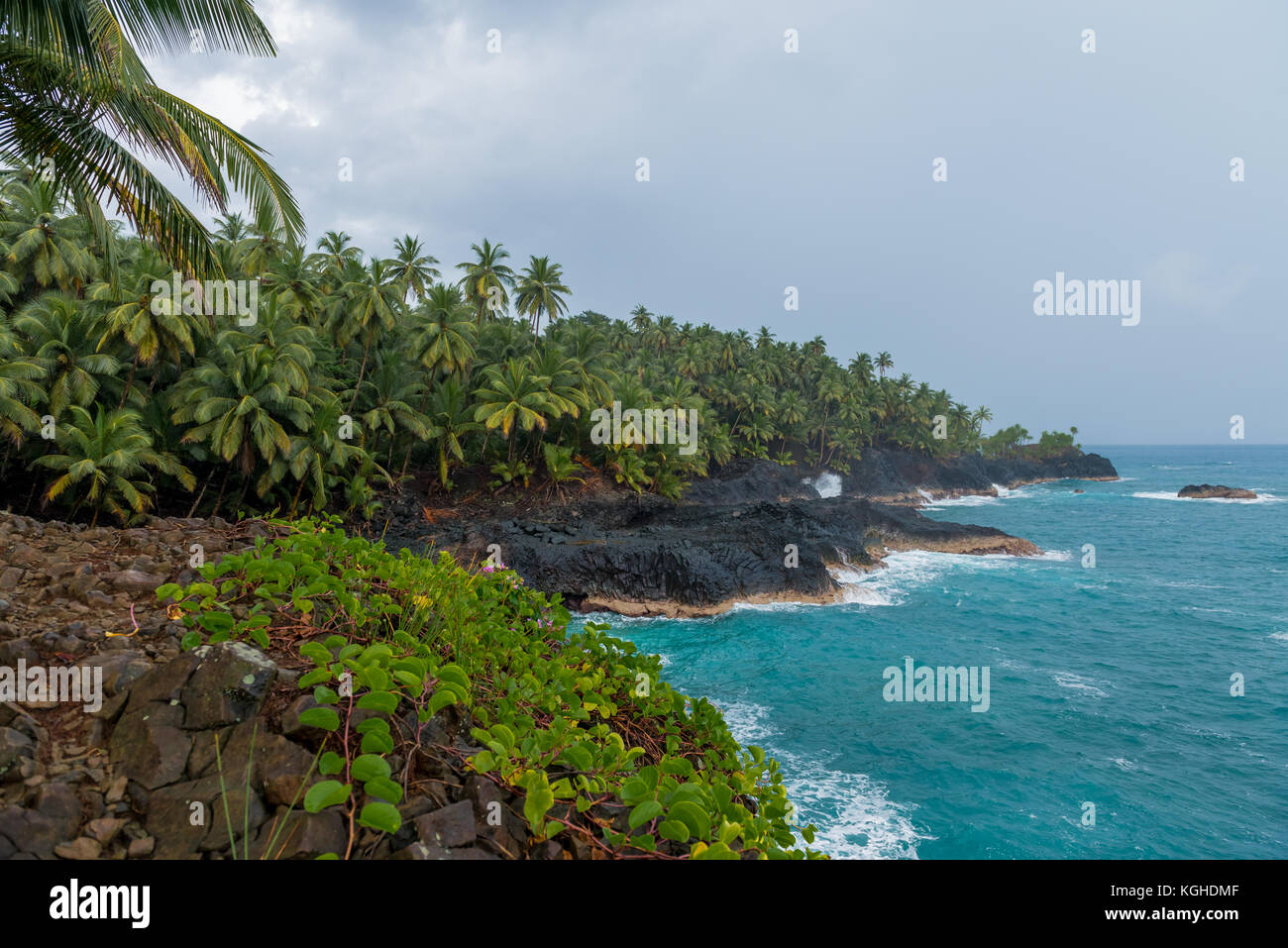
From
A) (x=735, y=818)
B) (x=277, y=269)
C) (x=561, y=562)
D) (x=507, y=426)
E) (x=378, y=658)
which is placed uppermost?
(x=277, y=269)

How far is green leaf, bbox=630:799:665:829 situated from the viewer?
2.40 m

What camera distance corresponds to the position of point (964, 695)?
1908 centimetres

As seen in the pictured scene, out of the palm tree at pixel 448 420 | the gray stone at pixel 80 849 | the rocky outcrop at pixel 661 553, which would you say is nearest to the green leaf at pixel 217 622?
the gray stone at pixel 80 849

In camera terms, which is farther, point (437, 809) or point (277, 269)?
point (277, 269)

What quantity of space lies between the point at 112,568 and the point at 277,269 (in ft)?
96.3

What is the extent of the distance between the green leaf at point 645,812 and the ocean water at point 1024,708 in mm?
10528

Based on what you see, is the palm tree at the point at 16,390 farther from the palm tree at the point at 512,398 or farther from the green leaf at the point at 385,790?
the green leaf at the point at 385,790

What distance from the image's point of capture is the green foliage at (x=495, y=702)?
2555mm

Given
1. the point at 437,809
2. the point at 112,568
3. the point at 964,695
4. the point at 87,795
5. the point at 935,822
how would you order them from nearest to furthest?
1. the point at 437,809
2. the point at 87,795
3. the point at 112,568
4. the point at 935,822
5. the point at 964,695

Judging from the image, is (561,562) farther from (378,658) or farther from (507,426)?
(378,658)

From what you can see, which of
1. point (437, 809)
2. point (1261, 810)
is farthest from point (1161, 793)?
point (437, 809)

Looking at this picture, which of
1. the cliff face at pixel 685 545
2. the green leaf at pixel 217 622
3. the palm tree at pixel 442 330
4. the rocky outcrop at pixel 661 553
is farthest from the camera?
the palm tree at pixel 442 330
